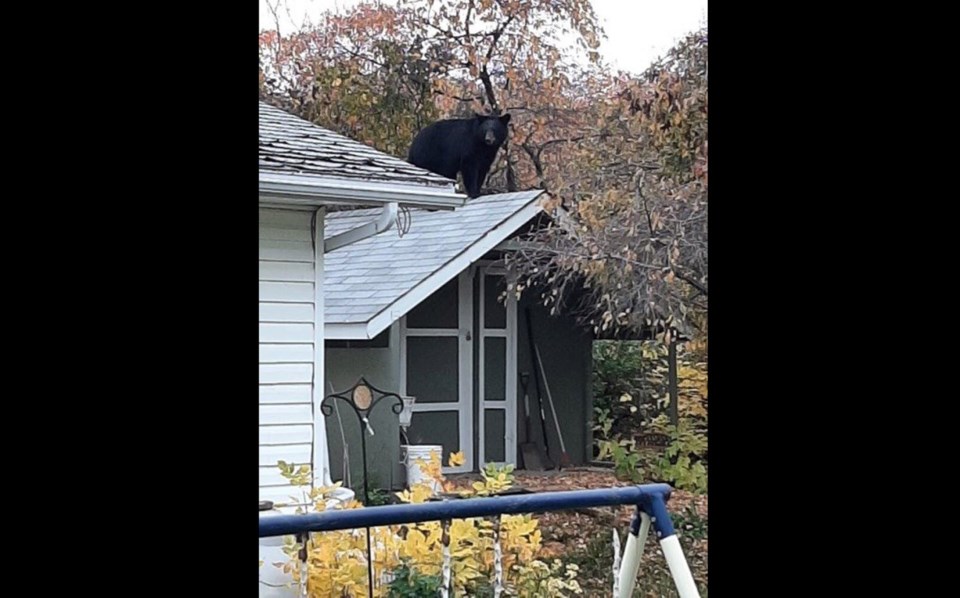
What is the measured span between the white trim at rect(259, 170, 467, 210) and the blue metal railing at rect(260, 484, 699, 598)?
1.59 m

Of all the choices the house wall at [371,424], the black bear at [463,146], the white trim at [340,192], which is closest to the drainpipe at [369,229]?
the white trim at [340,192]

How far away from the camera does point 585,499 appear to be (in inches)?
74.0

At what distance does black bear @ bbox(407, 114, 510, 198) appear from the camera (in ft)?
18.0

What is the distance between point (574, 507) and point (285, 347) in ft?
5.63

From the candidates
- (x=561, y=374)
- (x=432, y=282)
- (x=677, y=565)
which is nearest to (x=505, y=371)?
(x=561, y=374)

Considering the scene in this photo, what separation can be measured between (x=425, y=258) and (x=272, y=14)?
1.78 meters

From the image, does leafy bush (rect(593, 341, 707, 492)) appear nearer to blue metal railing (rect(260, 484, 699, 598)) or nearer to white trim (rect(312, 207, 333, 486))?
white trim (rect(312, 207, 333, 486))

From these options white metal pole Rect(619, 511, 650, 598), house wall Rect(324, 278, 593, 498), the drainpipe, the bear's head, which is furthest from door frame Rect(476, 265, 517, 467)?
white metal pole Rect(619, 511, 650, 598)

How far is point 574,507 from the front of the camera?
75.0 inches

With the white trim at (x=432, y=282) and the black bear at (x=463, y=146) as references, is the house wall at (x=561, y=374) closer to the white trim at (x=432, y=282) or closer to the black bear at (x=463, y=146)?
the white trim at (x=432, y=282)
